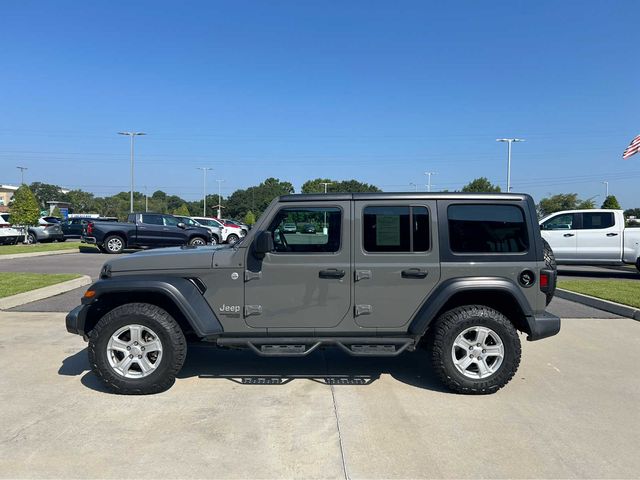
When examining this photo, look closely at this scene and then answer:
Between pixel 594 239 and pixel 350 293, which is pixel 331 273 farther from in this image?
pixel 594 239

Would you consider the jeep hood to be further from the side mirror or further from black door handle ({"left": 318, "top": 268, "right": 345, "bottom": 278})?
black door handle ({"left": 318, "top": 268, "right": 345, "bottom": 278})

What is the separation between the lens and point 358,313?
4.17 m

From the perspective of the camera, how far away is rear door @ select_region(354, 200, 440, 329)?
13.6ft

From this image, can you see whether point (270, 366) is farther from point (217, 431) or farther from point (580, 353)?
point (580, 353)

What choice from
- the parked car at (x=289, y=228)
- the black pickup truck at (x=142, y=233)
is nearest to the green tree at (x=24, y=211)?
the black pickup truck at (x=142, y=233)

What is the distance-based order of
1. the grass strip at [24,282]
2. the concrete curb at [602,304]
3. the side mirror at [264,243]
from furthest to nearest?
the grass strip at [24,282]
the concrete curb at [602,304]
the side mirror at [264,243]

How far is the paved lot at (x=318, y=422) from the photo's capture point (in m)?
3.01

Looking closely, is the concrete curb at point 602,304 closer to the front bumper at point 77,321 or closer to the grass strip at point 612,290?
the grass strip at point 612,290

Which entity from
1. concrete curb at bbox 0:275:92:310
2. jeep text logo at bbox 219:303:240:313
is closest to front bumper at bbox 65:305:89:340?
jeep text logo at bbox 219:303:240:313

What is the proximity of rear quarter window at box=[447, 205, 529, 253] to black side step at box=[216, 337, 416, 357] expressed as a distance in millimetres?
1019

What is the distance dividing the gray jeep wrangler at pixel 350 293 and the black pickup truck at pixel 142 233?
14.5 m

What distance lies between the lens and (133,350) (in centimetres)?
412

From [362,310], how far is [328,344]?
17.3 inches

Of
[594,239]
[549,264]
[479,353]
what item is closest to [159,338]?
[479,353]
